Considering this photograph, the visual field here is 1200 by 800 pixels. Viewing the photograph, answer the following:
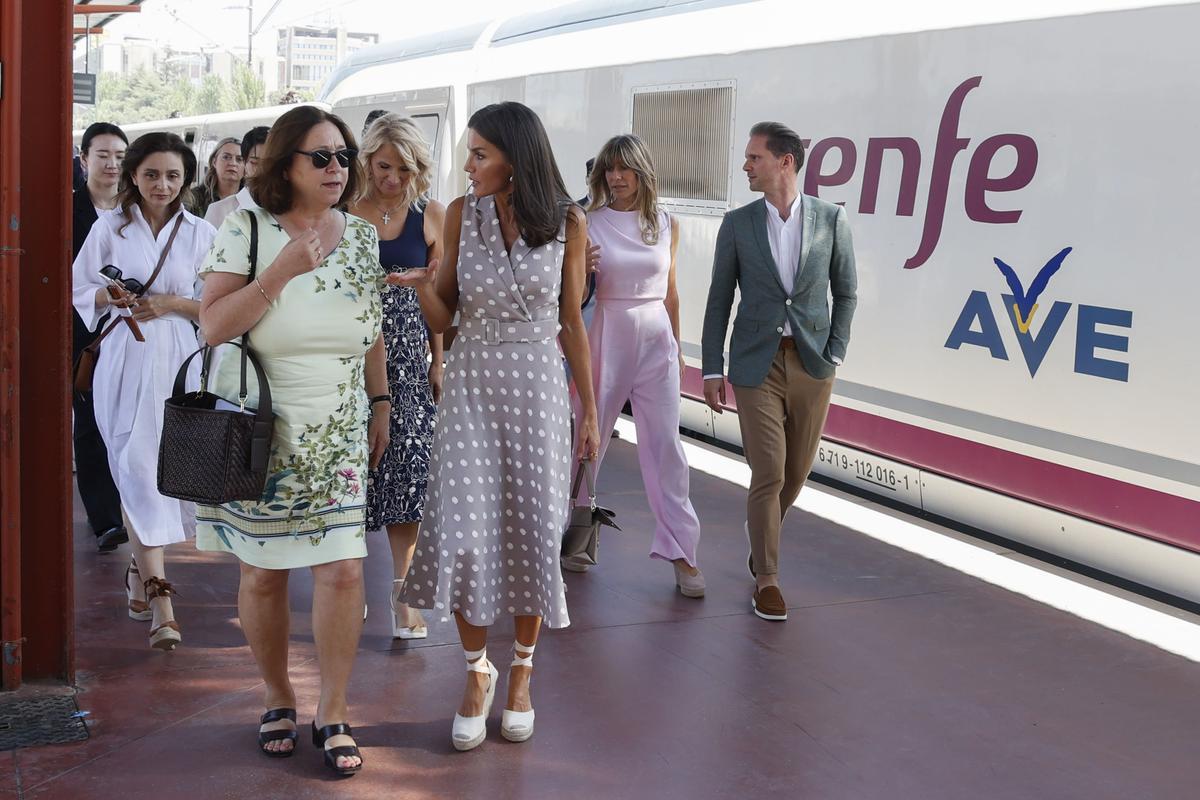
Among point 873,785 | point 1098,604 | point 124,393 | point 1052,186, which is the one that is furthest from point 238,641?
point 1052,186

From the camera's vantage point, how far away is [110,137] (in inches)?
236

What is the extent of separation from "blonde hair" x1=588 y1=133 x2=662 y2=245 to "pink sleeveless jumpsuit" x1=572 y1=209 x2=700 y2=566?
4 cm

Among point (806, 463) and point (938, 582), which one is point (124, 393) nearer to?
point (806, 463)

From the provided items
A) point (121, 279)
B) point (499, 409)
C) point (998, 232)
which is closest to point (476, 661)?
point (499, 409)

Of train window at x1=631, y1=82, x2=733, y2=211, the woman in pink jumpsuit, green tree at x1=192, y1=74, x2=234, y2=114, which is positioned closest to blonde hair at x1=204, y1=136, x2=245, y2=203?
the woman in pink jumpsuit

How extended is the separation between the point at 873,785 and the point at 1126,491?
7.27 feet

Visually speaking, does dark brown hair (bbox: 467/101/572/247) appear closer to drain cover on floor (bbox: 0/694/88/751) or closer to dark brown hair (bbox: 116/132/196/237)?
dark brown hair (bbox: 116/132/196/237)

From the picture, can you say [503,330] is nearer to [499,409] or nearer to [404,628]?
[499,409]

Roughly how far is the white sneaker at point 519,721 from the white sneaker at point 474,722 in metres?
0.06

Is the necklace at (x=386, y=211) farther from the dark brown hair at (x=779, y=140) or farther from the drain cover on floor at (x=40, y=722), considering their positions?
the drain cover on floor at (x=40, y=722)

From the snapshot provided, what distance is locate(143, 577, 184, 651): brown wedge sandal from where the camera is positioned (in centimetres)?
454

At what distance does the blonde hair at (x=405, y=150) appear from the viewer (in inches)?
185

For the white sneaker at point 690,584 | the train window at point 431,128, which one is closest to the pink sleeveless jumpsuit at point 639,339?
the white sneaker at point 690,584

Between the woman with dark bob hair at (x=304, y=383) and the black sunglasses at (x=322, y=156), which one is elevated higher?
the black sunglasses at (x=322, y=156)
